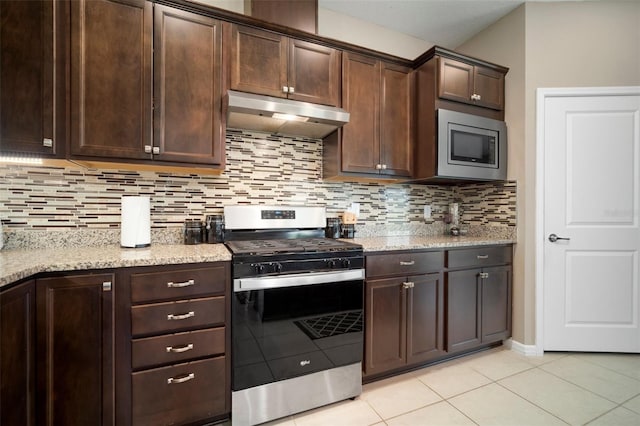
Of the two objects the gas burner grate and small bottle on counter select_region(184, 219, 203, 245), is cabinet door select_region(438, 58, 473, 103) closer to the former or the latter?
the gas burner grate

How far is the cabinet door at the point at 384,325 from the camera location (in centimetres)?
187

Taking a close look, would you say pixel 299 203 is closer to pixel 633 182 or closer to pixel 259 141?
pixel 259 141

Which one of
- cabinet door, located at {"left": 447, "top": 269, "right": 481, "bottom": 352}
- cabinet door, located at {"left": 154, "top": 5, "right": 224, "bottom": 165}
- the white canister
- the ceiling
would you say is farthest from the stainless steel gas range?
the ceiling

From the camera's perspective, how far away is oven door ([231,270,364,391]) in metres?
1.54

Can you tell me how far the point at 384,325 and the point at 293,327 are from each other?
2.14ft

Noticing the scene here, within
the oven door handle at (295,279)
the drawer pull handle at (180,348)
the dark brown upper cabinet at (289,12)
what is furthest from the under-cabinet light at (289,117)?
the drawer pull handle at (180,348)

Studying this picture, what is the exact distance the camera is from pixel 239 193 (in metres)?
2.16

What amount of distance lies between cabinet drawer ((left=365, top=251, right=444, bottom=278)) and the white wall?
91 cm

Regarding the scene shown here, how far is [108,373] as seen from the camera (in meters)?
1.33

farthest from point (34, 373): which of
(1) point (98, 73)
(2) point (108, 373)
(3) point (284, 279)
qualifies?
(1) point (98, 73)

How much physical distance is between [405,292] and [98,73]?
7.32 ft

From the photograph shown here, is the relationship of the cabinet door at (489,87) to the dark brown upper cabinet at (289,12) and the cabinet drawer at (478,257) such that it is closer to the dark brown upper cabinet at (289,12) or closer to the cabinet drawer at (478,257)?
the cabinet drawer at (478,257)

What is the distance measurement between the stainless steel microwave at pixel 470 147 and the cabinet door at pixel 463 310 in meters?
0.81

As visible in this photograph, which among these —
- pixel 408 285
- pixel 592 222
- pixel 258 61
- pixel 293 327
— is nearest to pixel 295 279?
pixel 293 327
